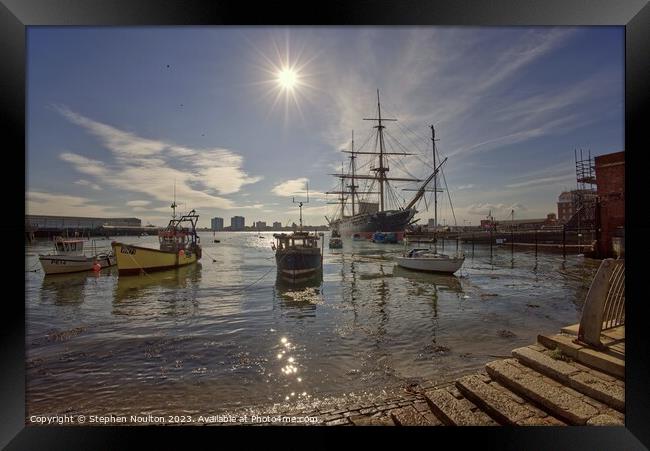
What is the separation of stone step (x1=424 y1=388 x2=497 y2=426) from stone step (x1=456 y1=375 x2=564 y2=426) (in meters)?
0.09

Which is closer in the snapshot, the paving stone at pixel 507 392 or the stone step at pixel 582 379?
the stone step at pixel 582 379

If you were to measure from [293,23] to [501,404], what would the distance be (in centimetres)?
539

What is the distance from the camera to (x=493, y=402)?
3.34 m

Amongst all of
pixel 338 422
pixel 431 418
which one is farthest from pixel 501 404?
pixel 338 422

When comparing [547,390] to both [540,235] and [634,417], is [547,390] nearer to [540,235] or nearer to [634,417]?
[634,417]

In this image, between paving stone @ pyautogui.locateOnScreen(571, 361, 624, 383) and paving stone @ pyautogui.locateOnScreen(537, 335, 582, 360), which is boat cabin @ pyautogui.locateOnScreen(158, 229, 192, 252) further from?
paving stone @ pyautogui.locateOnScreen(571, 361, 624, 383)

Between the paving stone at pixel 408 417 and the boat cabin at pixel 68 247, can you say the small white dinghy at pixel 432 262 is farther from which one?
the boat cabin at pixel 68 247

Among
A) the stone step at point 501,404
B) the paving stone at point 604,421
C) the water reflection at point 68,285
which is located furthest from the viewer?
the water reflection at point 68,285

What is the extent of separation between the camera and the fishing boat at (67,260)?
2064 cm

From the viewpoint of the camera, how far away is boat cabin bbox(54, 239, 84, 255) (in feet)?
71.0

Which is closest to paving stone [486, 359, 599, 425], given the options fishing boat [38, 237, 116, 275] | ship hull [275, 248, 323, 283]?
ship hull [275, 248, 323, 283]

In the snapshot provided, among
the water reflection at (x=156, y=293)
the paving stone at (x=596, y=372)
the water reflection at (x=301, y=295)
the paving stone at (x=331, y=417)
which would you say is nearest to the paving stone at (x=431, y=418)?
the paving stone at (x=331, y=417)

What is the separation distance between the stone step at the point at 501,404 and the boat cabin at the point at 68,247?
1128 inches

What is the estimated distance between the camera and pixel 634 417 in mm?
3186
